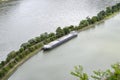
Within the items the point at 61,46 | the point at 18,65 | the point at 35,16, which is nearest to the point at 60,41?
the point at 61,46

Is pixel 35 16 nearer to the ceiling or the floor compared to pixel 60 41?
nearer to the ceiling

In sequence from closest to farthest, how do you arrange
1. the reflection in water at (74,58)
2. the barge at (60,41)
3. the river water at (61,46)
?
1. the reflection in water at (74,58)
2. the river water at (61,46)
3. the barge at (60,41)

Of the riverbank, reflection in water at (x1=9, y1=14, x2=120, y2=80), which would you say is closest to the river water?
reflection in water at (x1=9, y1=14, x2=120, y2=80)

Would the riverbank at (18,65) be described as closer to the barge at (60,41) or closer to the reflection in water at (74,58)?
the reflection in water at (74,58)

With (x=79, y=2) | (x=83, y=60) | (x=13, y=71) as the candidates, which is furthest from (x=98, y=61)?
(x=79, y=2)

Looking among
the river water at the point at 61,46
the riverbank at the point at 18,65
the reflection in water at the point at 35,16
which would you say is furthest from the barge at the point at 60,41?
the reflection in water at the point at 35,16

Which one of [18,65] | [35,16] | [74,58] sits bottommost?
[74,58]

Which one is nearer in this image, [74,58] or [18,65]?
[18,65]

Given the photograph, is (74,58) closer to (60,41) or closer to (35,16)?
(60,41)
